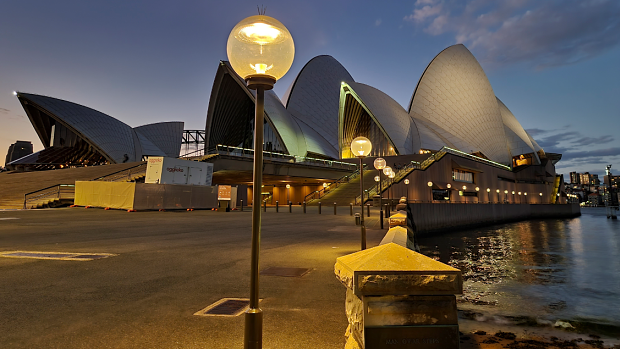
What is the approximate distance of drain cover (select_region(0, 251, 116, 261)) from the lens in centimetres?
598

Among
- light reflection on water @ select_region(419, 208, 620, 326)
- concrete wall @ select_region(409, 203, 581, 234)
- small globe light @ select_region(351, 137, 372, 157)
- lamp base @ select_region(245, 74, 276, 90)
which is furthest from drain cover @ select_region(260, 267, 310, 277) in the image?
concrete wall @ select_region(409, 203, 581, 234)

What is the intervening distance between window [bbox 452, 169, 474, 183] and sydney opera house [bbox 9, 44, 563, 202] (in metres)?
0.31

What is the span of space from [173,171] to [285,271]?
19204 mm

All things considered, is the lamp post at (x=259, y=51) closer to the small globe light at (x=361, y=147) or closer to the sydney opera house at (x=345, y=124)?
the small globe light at (x=361, y=147)

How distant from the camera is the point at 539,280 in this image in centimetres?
902

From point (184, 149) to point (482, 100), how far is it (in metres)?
84.2

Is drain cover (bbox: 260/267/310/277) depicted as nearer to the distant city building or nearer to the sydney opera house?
the sydney opera house

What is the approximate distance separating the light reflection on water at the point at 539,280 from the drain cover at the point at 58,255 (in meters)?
6.69

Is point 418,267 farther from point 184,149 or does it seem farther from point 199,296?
point 184,149

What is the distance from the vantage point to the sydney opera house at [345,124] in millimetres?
51719

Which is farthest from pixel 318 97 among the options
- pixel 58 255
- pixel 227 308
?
pixel 227 308

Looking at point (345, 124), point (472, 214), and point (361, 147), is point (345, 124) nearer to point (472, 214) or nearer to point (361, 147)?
point (472, 214)

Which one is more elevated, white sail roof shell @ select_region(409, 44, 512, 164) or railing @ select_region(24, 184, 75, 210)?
white sail roof shell @ select_region(409, 44, 512, 164)

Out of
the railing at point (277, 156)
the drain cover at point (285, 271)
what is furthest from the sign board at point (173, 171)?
the drain cover at point (285, 271)
